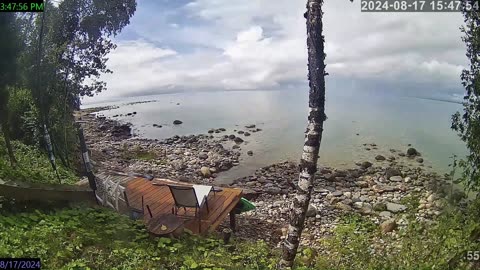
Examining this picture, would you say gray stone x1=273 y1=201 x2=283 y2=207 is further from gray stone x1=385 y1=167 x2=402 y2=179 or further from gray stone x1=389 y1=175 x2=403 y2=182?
gray stone x1=385 y1=167 x2=402 y2=179

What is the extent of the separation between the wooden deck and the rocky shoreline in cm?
126

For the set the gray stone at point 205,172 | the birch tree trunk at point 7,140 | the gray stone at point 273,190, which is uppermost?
the birch tree trunk at point 7,140

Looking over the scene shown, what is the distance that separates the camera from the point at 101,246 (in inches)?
191

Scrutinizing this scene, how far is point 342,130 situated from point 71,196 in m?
31.8

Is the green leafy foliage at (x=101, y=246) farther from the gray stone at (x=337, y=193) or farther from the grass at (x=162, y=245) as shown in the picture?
the gray stone at (x=337, y=193)

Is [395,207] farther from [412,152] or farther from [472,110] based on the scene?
[412,152]

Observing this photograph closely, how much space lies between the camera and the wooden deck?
733cm

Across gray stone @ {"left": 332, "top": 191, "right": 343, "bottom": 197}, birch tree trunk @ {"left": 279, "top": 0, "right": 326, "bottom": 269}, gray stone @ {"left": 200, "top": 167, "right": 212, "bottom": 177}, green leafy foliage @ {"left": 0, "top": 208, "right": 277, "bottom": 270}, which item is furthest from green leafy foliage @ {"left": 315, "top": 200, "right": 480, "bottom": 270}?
gray stone @ {"left": 200, "top": 167, "right": 212, "bottom": 177}

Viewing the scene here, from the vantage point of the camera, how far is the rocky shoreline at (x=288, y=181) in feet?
33.0

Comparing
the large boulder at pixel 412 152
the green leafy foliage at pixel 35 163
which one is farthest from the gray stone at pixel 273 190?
the large boulder at pixel 412 152

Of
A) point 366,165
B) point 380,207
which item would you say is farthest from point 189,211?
point 366,165

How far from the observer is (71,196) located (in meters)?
6.28

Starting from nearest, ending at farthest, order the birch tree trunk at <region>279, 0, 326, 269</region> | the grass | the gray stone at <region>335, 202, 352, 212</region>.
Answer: the grass
the birch tree trunk at <region>279, 0, 326, 269</region>
the gray stone at <region>335, 202, 352, 212</region>

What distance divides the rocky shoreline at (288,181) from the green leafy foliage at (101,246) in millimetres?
3488
